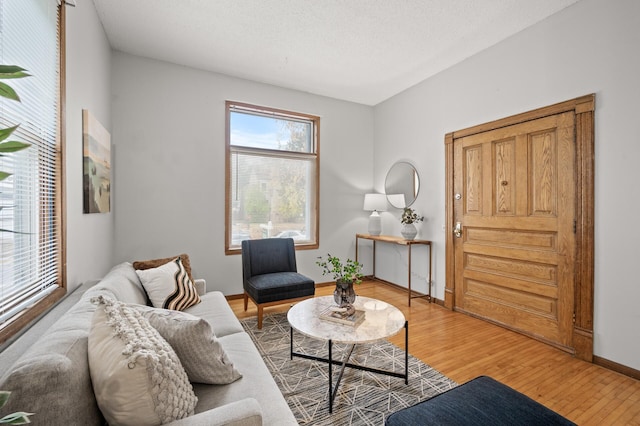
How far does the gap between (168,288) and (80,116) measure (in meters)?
1.35

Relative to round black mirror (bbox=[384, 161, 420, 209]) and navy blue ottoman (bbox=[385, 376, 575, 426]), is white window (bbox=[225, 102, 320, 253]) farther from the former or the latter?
navy blue ottoman (bbox=[385, 376, 575, 426])

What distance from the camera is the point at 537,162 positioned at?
2689 mm

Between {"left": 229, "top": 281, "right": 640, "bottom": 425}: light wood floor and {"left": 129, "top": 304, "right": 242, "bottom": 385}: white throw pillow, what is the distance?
166 cm

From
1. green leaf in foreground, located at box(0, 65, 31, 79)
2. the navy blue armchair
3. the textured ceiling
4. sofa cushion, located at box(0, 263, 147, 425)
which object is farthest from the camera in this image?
the navy blue armchair

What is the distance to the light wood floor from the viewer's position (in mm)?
1789

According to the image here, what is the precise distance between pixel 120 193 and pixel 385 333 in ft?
10.1

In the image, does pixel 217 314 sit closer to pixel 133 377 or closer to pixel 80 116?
pixel 133 377

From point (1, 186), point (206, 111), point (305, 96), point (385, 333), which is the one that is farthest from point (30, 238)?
point (305, 96)

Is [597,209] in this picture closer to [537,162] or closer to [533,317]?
[537,162]

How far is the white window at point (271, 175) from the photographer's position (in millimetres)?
3816

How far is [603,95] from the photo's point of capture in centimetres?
226

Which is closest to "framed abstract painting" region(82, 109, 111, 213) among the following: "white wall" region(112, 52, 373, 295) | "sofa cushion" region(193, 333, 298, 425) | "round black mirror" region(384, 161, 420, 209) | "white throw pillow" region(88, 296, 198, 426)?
"white wall" region(112, 52, 373, 295)

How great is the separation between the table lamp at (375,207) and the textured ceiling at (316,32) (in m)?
1.63

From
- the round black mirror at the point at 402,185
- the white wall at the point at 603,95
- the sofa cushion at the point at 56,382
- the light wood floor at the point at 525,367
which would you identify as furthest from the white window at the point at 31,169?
the round black mirror at the point at 402,185
